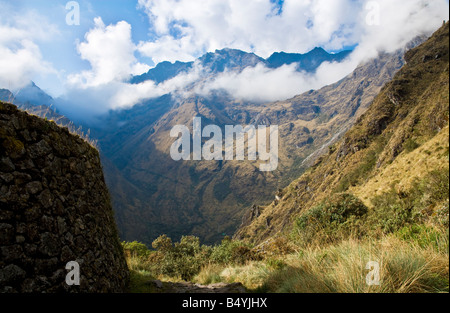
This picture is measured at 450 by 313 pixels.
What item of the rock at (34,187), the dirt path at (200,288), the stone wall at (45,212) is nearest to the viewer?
the stone wall at (45,212)

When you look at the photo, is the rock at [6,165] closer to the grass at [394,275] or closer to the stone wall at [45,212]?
the stone wall at [45,212]

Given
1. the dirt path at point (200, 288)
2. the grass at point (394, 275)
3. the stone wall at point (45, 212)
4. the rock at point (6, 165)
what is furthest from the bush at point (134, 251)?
the grass at point (394, 275)

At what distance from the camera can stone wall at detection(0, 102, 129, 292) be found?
12.6 feet

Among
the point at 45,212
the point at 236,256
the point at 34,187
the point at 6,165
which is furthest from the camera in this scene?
the point at 236,256

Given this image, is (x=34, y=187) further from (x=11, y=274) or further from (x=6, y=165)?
(x=11, y=274)

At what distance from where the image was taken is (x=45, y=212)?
4.49 metres

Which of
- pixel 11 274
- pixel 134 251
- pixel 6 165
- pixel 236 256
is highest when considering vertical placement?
pixel 6 165

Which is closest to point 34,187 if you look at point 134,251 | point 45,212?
point 45,212

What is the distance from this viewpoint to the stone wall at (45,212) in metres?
3.84

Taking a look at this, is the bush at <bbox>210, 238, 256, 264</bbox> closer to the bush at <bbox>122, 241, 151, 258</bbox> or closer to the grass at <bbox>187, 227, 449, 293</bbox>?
the bush at <bbox>122, 241, 151, 258</bbox>

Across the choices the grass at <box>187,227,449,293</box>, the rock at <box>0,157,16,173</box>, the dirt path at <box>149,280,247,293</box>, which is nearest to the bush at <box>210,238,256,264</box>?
the dirt path at <box>149,280,247,293</box>

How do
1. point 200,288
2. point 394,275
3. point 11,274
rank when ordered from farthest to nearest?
point 200,288
point 11,274
point 394,275
